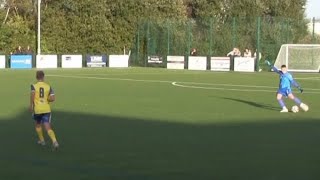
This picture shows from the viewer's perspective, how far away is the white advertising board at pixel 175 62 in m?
51.9

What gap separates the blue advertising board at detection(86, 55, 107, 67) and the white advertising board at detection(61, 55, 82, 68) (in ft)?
3.23

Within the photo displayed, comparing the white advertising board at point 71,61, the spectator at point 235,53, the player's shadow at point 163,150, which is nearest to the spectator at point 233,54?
the spectator at point 235,53

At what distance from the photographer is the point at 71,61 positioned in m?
53.2

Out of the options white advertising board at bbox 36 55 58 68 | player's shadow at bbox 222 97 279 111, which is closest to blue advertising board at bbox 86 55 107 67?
white advertising board at bbox 36 55 58 68

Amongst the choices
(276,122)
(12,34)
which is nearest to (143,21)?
(12,34)

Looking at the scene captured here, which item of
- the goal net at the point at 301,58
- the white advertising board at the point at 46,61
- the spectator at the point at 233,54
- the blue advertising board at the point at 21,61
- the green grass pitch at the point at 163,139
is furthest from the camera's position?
the white advertising board at the point at 46,61

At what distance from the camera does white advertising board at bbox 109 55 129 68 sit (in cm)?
5440

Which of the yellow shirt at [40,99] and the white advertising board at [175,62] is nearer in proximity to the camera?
the yellow shirt at [40,99]

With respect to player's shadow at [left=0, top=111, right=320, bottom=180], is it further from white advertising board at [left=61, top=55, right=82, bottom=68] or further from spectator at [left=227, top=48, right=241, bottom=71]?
white advertising board at [left=61, top=55, right=82, bottom=68]

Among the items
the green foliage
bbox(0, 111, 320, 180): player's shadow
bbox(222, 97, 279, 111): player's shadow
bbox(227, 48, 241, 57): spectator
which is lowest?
bbox(0, 111, 320, 180): player's shadow

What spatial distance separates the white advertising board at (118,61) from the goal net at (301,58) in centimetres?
1362

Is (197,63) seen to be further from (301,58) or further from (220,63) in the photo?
(301,58)

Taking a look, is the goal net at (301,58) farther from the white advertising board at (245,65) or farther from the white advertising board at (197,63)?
the white advertising board at (197,63)

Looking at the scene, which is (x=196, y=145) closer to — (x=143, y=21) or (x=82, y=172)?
(x=82, y=172)
